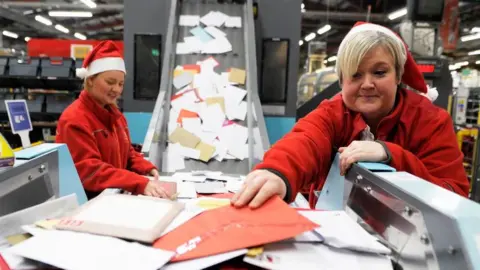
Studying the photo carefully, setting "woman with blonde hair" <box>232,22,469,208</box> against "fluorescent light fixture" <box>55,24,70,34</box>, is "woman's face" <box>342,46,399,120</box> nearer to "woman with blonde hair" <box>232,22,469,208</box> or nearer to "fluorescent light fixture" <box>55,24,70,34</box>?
"woman with blonde hair" <box>232,22,469,208</box>

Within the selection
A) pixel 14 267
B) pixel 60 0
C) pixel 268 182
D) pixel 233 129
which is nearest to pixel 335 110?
pixel 268 182

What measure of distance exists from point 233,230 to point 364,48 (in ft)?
2.55

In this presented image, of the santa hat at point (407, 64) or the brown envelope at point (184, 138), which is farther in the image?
the brown envelope at point (184, 138)

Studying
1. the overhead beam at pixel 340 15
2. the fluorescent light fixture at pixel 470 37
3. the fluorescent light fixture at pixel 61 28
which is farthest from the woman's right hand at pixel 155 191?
the fluorescent light fixture at pixel 61 28

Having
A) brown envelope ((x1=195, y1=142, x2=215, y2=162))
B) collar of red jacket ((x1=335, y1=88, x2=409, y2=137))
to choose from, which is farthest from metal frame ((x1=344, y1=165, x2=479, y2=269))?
brown envelope ((x1=195, y1=142, x2=215, y2=162))

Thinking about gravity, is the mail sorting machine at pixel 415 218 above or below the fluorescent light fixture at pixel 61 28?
below

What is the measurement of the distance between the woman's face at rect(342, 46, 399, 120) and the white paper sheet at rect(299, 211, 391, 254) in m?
0.46

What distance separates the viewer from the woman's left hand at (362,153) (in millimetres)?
1153

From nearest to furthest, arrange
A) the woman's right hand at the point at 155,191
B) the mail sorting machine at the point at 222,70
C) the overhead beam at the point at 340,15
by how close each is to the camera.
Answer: the woman's right hand at the point at 155,191 → the mail sorting machine at the point at 222,70 → the overhead beam at the point at 340,15

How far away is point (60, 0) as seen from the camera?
41.7 feet

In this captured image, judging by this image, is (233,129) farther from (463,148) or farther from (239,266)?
(463,148)

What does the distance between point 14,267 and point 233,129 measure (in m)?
3.55

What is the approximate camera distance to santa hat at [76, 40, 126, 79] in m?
2.31

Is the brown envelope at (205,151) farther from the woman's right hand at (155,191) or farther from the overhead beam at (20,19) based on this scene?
the overhead beam at (20,19)
